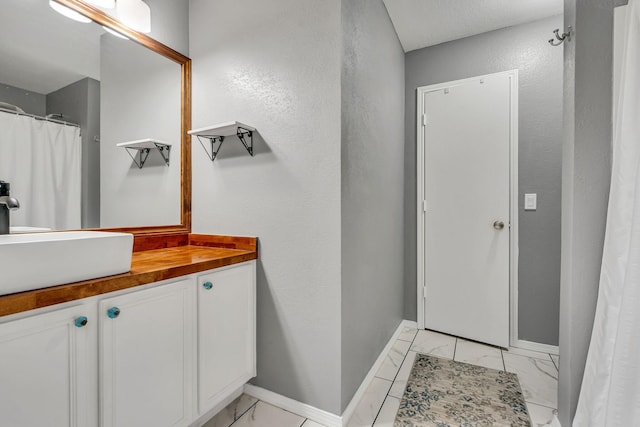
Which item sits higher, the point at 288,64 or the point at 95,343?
the point at 288,64

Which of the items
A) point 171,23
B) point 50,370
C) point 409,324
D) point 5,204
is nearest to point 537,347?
point 409,324

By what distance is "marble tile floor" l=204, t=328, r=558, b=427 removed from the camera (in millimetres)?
1514

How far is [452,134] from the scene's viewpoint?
8.13 feet

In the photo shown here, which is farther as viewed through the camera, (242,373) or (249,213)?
(249,213)

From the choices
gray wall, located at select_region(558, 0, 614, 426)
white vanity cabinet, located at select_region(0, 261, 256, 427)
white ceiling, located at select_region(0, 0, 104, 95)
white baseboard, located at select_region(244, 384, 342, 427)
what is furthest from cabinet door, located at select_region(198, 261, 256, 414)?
gray wall, located at select_region(558, 0, 614, 426)

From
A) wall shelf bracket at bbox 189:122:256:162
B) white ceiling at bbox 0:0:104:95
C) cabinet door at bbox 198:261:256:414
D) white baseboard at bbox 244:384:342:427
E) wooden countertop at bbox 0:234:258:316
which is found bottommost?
white baseboard at bbox 244:384:342:427

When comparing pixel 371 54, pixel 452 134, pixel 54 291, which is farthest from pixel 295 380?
pixel 452 134

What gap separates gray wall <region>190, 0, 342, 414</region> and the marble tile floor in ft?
0.49

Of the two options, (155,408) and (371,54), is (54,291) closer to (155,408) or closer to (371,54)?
(155,408)

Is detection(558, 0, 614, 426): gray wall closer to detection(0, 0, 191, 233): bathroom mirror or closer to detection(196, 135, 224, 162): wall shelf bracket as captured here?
detection(196, 135, 224, 162): wall shelf bracket

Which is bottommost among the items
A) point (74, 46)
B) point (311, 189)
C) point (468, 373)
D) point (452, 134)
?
point (468, 373)

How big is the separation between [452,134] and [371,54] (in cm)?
108

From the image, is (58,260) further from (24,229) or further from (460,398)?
(460,398)

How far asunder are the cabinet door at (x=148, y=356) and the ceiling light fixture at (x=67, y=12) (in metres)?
1.43
